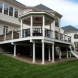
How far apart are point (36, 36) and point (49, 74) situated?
554 cm

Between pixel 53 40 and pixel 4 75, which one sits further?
pixel 53 40

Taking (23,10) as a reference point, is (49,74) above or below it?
below

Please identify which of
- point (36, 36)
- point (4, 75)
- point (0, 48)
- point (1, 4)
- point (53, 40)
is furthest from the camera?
point (1, 4)

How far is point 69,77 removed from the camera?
10.8 metres

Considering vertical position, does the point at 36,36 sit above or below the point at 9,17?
below

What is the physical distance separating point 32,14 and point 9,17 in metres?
6.94

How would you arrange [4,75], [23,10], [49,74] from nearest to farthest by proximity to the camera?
[4,75] < [49,74] < [23,10]

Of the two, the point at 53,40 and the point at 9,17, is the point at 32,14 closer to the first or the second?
the point at 53,40

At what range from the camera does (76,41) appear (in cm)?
4838

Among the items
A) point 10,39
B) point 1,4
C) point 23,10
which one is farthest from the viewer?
point 23,10

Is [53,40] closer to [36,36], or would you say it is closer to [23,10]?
[36,36]

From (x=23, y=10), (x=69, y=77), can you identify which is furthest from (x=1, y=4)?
(x=69, y=77)

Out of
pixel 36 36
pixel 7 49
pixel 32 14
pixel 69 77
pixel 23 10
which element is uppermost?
pixel 23 10

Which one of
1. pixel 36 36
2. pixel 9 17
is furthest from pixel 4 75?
pixel 9 17
